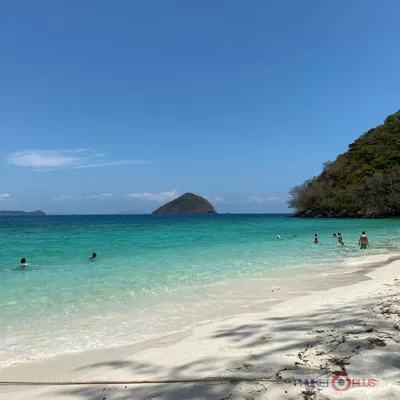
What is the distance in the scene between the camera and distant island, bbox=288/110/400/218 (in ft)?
257

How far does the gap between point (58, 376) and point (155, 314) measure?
11.3 ft

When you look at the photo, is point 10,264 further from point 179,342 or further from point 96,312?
point 179,342

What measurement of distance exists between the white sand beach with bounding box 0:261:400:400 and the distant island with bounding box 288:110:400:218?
269ft

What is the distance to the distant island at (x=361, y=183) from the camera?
257 ft

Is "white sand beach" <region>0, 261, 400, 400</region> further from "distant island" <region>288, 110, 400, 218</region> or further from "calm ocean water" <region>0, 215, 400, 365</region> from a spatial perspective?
"distant island" <region>288, 110, 400, 218</region>

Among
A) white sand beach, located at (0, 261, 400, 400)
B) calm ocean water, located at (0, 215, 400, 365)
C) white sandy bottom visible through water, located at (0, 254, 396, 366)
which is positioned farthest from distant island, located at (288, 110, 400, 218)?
white sand beach, located at (0, 261, 400, 400)

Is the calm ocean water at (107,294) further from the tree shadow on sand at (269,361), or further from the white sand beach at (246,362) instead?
the tree shadow on sand at (269,361)

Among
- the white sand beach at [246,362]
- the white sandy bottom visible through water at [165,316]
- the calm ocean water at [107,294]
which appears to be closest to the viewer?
the white sand beach at [246,362]

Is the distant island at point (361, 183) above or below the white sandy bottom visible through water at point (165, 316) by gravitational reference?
above

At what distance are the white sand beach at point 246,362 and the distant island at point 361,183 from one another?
81.9m

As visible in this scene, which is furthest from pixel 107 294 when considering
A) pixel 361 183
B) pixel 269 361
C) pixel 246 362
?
pixel 361 183

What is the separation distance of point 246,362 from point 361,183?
294ft

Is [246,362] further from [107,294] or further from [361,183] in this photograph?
[361,183]

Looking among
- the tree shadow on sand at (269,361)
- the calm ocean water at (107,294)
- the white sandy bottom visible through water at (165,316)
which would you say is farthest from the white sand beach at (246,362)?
the calm ocean water at (107,294)
